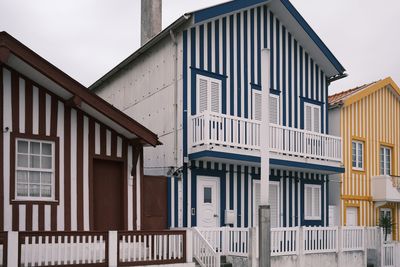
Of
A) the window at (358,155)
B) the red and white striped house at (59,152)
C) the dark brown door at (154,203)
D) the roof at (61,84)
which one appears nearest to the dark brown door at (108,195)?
the red and white striped house at (59,152)

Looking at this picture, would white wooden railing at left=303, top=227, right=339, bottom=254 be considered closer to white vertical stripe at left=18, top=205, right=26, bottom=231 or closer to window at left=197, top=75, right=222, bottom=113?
window at left=197, top=75, right=222, bottom=113

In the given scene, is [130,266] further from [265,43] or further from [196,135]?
[265,43]

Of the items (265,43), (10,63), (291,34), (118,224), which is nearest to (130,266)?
(118,224)

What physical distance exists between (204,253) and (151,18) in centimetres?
1116

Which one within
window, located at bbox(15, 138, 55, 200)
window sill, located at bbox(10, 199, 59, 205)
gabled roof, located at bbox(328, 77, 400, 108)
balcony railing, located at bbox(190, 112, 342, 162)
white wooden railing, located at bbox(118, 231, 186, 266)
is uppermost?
gabled roof, located at bbox(328, 77, 400, 108)

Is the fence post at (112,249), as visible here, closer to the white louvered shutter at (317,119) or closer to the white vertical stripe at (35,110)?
the white vertical stripe at (35,110)

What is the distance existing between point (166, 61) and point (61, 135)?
18.8ft

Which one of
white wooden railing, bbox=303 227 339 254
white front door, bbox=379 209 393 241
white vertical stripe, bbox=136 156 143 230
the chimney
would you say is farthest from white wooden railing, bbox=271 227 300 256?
white front door, bbox=379 209 393 241

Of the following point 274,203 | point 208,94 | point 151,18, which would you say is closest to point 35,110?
point 208,94

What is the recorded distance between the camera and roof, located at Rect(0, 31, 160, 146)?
501 inches

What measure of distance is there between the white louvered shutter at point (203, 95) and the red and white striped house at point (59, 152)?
3692 mm

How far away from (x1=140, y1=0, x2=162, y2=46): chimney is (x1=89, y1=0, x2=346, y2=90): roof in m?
1.87

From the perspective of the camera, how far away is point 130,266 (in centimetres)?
1286

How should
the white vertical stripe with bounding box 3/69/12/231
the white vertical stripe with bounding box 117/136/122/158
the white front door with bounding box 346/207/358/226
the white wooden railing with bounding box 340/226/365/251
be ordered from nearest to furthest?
the white vertical stripe with bounding box 3/69/12/231 < the white vertical stripe with bounding box 117/136/122/158 < the white wooden railing with bounding box 340/226/365/251 < the white front door with bounding box 346/207/358/226
